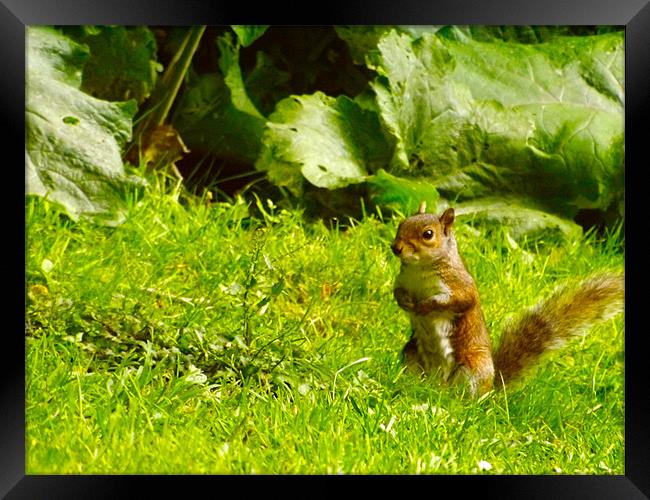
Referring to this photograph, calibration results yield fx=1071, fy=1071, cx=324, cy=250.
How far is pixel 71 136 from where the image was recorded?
360cm

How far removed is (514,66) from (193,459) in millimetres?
2389

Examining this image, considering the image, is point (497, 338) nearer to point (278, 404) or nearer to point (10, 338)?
point (278, 404)

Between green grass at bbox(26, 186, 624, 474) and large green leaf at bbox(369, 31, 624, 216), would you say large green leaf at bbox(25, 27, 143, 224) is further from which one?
large green leaf at bbox(369, 31, 624, 216)

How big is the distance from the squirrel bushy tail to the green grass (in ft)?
0.20

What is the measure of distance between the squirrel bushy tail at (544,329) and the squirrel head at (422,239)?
14.7 inches

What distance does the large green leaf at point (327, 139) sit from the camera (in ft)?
13.0

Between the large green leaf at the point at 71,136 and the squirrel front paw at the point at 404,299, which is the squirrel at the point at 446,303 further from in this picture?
the large green leaf at the point at 71,136

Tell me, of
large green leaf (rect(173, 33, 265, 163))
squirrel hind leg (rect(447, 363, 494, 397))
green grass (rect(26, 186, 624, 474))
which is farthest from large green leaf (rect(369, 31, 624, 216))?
squirrel hind leg (rect(447, 363, 494, 397))

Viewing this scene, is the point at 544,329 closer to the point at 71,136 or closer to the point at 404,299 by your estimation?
the point at 404,299

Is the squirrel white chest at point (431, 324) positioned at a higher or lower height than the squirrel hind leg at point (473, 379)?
higher

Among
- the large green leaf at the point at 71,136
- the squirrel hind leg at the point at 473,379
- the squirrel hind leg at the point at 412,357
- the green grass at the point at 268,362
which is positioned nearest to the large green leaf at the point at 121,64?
the large green leaf at the point at 71,136

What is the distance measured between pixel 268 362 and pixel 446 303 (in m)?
0.52

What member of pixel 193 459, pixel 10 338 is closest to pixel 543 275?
pixel 193 459
